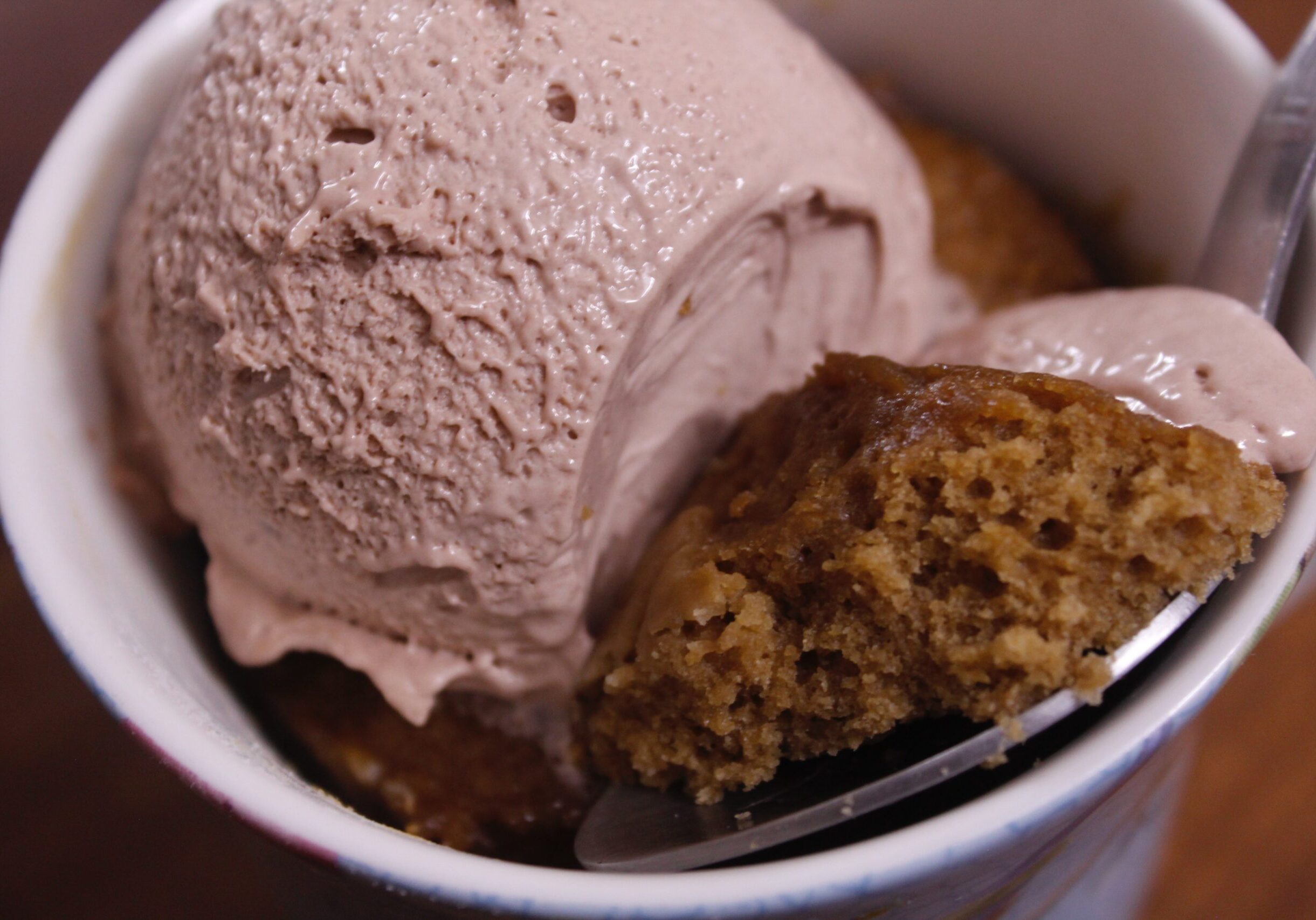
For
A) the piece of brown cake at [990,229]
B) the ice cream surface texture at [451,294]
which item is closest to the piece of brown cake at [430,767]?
the ice cream surface texture at [451,294]

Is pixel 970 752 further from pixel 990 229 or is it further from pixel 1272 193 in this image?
pixel 990 229

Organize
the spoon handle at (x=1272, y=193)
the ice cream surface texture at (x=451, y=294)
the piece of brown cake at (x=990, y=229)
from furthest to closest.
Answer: the piece of brown cake at (x=990, y=229) → the spoon handle at (x=1272, y=193) → the ice cream surface texture at (x=451, y=294)

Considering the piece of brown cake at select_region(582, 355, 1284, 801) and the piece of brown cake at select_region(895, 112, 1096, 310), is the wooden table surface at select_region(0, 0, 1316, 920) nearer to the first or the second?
the piece of brown cake at select_region(895, 112, 1096, 310)

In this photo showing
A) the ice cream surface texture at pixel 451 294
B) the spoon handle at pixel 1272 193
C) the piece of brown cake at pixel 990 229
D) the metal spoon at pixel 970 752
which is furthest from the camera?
the piece of brown cake at pixel 990 229

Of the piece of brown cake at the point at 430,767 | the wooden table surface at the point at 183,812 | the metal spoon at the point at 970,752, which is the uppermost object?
the metal spoon at the point at 970,752

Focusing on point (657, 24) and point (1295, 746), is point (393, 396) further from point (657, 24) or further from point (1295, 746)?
point (1295, 746)

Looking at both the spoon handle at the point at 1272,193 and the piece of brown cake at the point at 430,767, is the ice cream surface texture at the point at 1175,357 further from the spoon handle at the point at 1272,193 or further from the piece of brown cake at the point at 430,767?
the piece of brown cake at the point at 430,767

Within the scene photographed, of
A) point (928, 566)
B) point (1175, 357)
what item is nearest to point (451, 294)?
point (928, 566)
